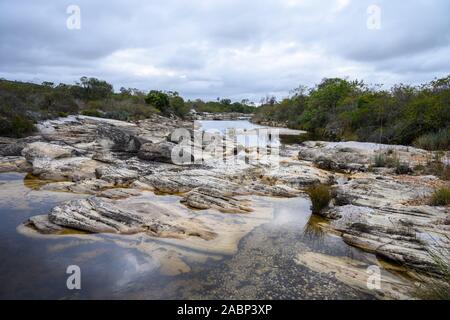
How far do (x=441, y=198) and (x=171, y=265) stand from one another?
24.2 feet

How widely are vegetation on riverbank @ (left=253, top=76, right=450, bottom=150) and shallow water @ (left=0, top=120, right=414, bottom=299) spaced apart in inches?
587

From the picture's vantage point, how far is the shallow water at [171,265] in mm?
4891

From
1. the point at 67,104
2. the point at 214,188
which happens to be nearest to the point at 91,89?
the point at 67,104

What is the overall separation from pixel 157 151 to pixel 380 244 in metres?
11.0

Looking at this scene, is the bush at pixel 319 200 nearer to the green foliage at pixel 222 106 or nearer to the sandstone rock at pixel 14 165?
the sandstone rock at pixel 14 165

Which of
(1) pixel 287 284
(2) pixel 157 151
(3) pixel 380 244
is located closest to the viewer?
(1) pixel 287 284

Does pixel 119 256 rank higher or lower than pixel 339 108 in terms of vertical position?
lower

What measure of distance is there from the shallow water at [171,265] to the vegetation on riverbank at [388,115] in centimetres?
1492

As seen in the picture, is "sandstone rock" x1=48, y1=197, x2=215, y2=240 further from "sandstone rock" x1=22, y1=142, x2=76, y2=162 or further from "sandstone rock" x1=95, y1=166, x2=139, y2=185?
"sandstone rock" x1=22, y1=142, x2=76, y2=162

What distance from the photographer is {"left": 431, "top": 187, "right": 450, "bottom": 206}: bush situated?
8.08 metres

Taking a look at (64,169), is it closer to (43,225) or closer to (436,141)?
(43,225)
